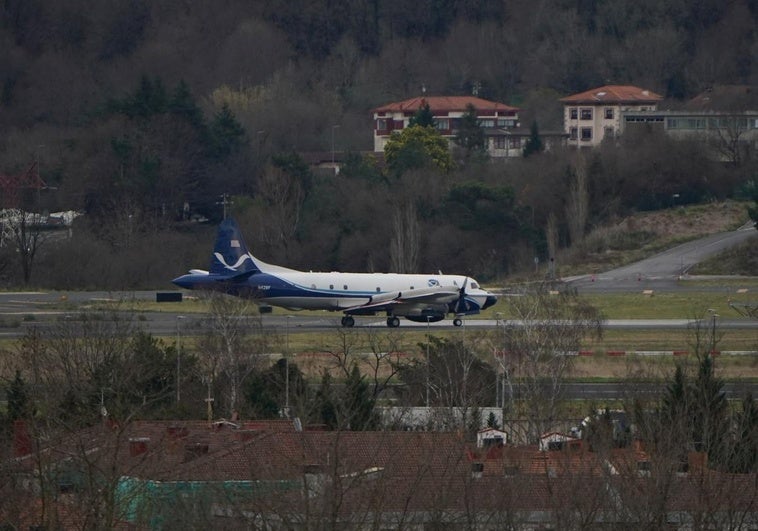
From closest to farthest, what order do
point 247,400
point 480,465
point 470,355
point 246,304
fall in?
point 480,465, point 247,400, point 470,355, point 246,304

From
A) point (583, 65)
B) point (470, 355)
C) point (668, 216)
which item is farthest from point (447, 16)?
point (470, 355)

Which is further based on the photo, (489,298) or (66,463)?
(489,298)

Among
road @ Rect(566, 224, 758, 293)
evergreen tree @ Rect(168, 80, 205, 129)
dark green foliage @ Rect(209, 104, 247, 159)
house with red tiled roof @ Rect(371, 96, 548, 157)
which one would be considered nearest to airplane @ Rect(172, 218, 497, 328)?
road @ Rect(566, 224, 758, 293)

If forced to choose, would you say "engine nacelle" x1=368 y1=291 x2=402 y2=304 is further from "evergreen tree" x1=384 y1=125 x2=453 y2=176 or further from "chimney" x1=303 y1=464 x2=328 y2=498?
"evergreen tree" x1=384 y1=125 x2=453 y2=176

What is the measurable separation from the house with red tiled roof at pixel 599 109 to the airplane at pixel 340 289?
208ft

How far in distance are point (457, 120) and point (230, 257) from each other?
71541mm

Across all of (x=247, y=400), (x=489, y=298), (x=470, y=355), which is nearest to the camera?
(x=247, y=400)

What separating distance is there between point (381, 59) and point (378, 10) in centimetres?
974

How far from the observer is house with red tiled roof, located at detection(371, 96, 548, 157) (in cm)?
13575

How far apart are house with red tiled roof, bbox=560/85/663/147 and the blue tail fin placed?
65249mm

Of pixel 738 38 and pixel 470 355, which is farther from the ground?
pixel 738 38

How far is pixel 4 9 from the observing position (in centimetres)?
17425

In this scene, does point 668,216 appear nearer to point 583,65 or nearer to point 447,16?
point 583,65

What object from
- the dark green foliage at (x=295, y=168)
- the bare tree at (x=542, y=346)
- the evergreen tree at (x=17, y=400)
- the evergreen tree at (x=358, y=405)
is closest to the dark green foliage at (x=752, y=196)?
the dark green foliage at (x=295, y=168)
